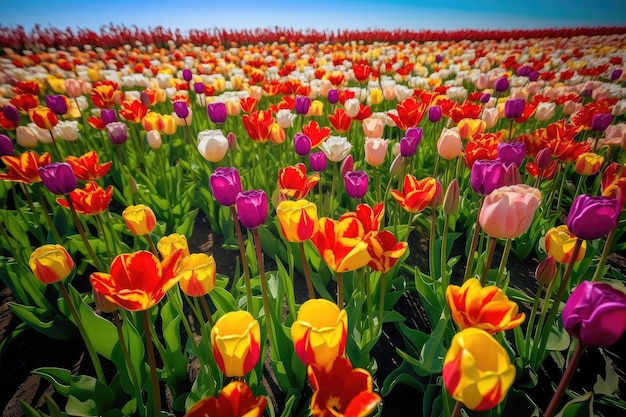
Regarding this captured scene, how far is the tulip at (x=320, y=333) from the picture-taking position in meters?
0.77

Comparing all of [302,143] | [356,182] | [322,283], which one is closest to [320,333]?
[356,182]

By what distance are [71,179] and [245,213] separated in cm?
89

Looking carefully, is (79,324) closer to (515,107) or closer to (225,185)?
(225,185)

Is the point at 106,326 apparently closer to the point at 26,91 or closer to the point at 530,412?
the point at 530,412

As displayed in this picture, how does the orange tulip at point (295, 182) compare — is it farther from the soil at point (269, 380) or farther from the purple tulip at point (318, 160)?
the soil at point (269, 380)

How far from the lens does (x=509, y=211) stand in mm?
1003

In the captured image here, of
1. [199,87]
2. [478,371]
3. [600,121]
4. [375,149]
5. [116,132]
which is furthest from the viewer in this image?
[199,87]

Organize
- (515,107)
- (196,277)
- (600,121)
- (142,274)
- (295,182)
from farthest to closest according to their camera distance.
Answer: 1. (515,107)
2. (600,121)
3. (295,182)
4. (196,277)
5. (142,274)

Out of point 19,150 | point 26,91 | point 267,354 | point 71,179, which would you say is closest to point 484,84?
point 267,354

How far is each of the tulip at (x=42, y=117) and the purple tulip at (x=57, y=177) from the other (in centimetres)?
123

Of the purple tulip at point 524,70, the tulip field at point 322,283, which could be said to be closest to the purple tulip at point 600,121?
the tulip field at point 322,283

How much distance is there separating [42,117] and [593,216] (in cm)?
307

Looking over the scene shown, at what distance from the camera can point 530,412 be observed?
4.08 ft

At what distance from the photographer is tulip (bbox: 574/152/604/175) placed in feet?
6.03
